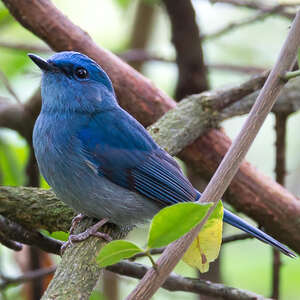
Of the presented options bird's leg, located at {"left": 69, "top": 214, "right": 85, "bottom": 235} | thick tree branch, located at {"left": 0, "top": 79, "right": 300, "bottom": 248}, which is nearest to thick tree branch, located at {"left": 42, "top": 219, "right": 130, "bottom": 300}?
bird's leg, located at {"left": 69, "top": 214, "right": 85, "bottom": 235}

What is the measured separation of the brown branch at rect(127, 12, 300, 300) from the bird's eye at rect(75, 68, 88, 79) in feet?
5.27

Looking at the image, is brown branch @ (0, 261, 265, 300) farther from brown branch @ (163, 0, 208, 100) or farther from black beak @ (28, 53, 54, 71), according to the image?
brown branch @ (163, 0, 208, 100)

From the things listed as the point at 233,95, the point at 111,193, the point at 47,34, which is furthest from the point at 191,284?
the point at 47,34

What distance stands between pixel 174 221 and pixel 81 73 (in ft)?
6.15

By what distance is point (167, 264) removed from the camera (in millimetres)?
2023

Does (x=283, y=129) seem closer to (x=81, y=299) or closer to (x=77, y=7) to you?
(x=81, y=299)

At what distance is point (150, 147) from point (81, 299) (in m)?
1.27

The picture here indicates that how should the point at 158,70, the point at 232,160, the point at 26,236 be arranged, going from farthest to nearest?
the point at 158,70, the point at 26,236, the point at 232,160

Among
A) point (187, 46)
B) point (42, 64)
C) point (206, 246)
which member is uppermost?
point (187, 46)

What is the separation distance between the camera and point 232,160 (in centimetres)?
220

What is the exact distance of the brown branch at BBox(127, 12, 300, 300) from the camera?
2.00m

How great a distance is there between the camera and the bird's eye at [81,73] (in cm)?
362

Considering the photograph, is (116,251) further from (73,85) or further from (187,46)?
(187,46)

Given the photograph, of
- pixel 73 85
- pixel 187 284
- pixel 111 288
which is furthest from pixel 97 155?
pixel 111 288
